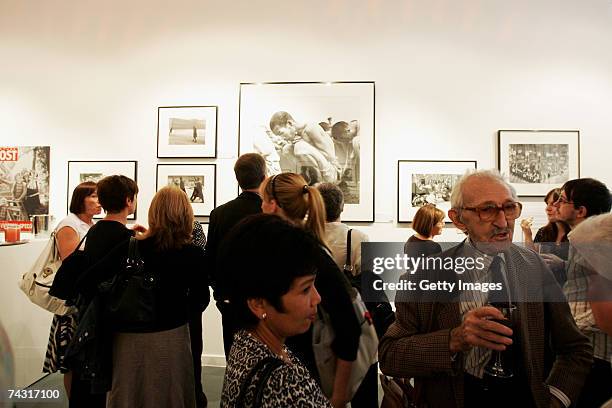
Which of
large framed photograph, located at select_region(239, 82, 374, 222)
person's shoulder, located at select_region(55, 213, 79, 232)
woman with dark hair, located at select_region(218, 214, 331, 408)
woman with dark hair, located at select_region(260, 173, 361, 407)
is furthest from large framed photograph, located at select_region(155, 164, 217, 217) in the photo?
woman with dark hair, located at select_region(218, 214, 331, 408)

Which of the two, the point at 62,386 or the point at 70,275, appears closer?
the point at 70,275

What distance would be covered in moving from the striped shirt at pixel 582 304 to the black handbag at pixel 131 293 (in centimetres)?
164

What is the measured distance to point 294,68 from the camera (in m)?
3.35

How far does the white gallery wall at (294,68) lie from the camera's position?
114 inches

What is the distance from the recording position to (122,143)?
3.45 metres

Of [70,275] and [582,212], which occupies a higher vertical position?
[582,212]

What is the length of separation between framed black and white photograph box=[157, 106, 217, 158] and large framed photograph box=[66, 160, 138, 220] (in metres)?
0.26

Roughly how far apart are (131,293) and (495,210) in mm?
1513

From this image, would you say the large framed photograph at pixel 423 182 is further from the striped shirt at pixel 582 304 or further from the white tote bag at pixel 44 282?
the white tote bag at pixel 44 282

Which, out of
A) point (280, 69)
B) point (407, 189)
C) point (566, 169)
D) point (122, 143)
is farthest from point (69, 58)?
point (566, 169)

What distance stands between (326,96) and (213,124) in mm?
942

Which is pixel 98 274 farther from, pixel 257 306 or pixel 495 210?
pixel 495 210

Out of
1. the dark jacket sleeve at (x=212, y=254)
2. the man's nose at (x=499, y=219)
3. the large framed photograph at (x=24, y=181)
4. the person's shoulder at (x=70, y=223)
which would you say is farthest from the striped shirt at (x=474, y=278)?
the large framed photograph at (x=24, y=181)

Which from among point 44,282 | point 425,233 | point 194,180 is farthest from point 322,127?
point 44,282
